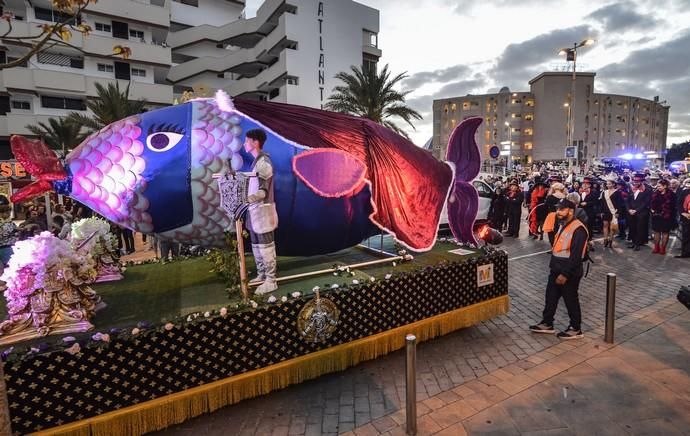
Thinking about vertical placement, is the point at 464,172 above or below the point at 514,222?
above

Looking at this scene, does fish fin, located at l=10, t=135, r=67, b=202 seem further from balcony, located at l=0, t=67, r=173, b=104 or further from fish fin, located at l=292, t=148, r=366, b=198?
balcony, located at l=0, t=67, r=173, b=104

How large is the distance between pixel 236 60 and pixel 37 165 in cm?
3724

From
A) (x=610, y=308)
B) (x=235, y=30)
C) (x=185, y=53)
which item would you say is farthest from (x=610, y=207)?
(x=185, y=53)

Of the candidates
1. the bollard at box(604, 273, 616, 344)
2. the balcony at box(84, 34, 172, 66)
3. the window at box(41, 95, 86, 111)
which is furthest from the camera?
the balcony at box(84, 34, 172, 66)

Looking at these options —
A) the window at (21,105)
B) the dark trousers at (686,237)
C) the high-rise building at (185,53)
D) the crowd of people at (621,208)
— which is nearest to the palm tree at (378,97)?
the high-rise building at (185,53)

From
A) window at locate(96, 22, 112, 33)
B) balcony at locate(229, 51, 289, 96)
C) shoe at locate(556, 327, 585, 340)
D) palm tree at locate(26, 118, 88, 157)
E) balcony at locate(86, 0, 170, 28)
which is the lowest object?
shoe at locate(556, 327, 585, 340)

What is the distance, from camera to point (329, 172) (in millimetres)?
Result: 4746

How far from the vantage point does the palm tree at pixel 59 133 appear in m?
23.9

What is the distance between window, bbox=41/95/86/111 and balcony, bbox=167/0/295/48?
11.4 m

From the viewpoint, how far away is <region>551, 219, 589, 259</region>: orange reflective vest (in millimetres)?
4838

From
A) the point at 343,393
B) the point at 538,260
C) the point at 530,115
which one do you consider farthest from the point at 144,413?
the point at 530,115

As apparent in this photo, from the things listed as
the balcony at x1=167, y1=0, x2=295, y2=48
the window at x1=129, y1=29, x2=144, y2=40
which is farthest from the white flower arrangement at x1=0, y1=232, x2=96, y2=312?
the balcony at x1=167, y1=0, x2=295, y2=48

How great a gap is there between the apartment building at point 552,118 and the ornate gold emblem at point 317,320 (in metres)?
64.2

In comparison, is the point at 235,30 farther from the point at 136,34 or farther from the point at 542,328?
the point at 542,328
